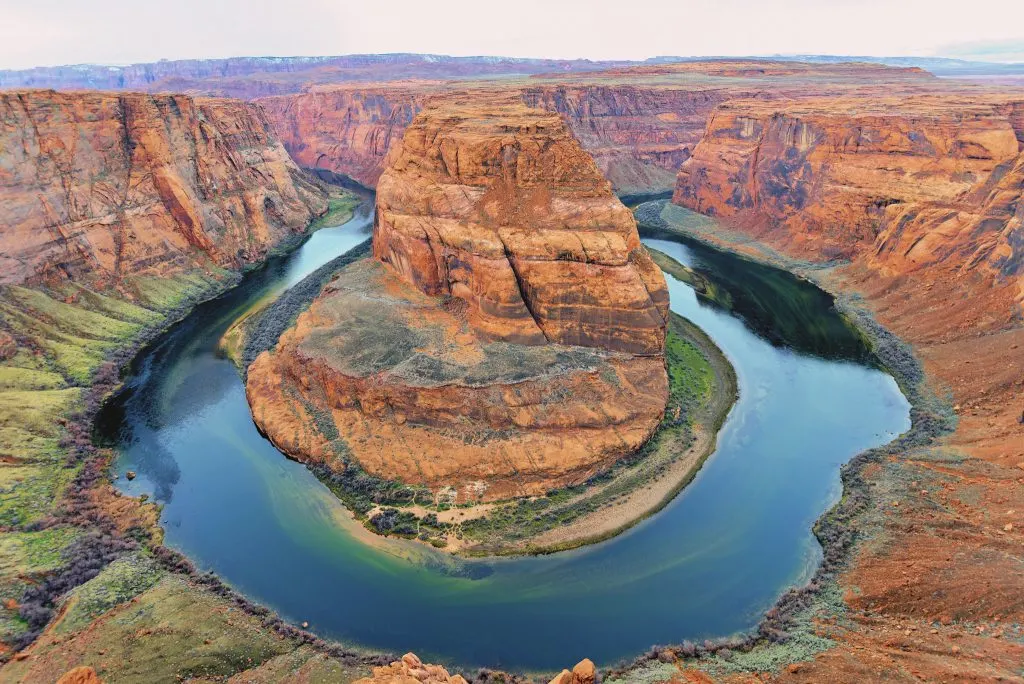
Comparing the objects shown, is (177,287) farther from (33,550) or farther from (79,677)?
(79,677)

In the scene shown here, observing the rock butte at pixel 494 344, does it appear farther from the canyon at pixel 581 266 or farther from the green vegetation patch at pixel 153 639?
the green vegetation patch at pixel 153 639

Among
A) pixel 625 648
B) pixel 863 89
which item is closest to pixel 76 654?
pixel 625 648

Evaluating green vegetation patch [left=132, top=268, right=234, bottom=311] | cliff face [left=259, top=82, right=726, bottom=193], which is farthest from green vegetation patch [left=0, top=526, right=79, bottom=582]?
cliff face [left=259, top=82, right=726, bottom=193]

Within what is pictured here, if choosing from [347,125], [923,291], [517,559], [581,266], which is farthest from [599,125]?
[517,559]

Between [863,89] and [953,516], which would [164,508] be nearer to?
[953,516]

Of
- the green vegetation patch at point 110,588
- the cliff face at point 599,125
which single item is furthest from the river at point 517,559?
the cliff face at point 599,125
